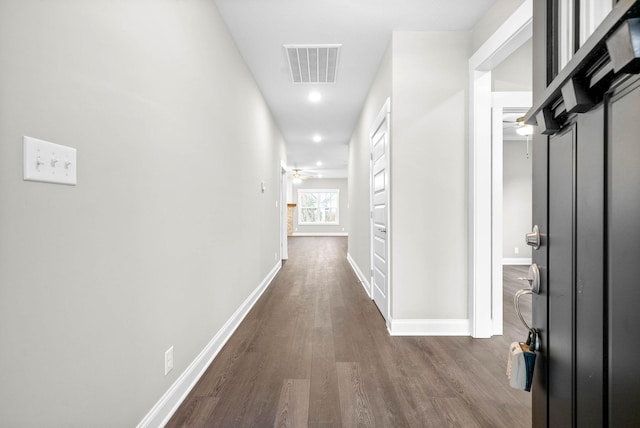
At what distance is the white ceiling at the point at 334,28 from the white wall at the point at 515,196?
405 centimetres

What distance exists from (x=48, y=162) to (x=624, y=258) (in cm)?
143

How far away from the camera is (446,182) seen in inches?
110

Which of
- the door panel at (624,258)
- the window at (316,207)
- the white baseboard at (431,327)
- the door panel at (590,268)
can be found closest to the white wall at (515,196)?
the white baseboard at (431,327)

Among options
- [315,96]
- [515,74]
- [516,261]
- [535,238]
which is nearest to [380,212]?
[515,74]

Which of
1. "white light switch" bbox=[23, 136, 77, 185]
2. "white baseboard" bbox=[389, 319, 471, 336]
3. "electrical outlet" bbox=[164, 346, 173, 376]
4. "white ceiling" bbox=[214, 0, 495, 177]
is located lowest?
"white baseboard" bbox=[389, 319, 471, 336]

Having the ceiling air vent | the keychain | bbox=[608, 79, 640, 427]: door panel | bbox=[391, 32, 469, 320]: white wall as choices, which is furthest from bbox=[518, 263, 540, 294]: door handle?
the ceiling air vent

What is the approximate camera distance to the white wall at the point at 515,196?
648 centimetres

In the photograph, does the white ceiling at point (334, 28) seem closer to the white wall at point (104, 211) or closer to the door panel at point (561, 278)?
the white wall at point (104, 211)

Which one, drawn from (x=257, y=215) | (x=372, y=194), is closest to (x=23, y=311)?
(x=257, y=215)

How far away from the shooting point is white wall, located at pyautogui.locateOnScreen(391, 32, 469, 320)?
2783 millimetres

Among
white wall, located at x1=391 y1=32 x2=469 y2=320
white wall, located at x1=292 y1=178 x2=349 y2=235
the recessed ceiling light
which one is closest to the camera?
white wall, located at x1=391 y1=32 x2=469 y2=320

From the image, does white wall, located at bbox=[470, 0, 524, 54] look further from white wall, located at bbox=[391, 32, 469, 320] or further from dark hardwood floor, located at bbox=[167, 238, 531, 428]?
dark hardwood floor, located at bbox=[167, 238, 531, 428]

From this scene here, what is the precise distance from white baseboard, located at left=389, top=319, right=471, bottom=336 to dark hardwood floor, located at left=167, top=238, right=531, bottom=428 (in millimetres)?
79

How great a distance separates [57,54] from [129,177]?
0.49 metres
